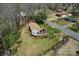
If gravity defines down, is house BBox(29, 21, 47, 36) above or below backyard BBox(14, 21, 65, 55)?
above

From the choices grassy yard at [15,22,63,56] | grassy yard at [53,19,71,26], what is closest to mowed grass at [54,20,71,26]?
grassy yard at [53,19,71,26]

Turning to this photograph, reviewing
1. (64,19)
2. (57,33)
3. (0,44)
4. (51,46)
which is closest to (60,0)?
(64,19)

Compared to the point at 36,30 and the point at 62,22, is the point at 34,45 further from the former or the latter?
the point at 62,22

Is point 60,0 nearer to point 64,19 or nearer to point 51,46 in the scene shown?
point 64,19

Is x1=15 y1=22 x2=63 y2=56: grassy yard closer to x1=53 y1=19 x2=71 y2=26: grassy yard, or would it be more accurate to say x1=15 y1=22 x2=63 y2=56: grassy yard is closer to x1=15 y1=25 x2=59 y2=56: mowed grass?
x1=15 y1=25 x2=59 y2=56: mowed grass

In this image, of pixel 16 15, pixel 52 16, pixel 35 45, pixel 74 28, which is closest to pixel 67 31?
pixel 74 28

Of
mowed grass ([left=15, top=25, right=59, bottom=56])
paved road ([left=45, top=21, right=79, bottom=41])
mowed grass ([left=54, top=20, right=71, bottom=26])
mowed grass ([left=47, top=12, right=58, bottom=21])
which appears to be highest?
mowed grass ([left=47, top=12, right=58, bottom=21])

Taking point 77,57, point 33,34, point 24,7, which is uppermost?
point 24,7

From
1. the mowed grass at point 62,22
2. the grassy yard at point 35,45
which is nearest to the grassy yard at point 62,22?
the mowed grass at point 62,22
